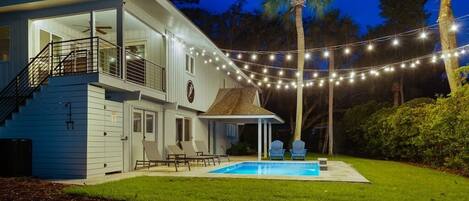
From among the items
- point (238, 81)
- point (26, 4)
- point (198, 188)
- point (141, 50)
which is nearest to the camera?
point (198, 188)

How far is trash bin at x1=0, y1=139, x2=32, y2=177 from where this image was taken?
31.4ft

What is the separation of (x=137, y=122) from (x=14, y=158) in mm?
3937

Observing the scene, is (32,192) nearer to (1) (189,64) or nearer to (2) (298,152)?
(1) (189,64)

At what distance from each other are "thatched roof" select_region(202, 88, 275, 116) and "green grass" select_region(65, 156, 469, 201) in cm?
818

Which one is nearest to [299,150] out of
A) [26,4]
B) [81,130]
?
[81,130]

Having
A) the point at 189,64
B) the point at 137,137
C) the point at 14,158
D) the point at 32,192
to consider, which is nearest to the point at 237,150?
the point at 189,64

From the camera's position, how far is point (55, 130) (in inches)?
393

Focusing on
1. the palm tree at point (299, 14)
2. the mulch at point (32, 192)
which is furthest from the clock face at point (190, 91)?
the mulch at point (32, 192)

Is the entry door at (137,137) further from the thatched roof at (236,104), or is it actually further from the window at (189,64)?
the thatched roof at (236,104)

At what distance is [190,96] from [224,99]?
368 centimetres

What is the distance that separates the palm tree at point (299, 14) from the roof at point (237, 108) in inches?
79.2

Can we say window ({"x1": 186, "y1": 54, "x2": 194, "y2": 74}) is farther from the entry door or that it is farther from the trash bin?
the trash bin

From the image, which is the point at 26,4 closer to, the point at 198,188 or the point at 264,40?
the point at 198,188

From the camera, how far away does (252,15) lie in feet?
104
